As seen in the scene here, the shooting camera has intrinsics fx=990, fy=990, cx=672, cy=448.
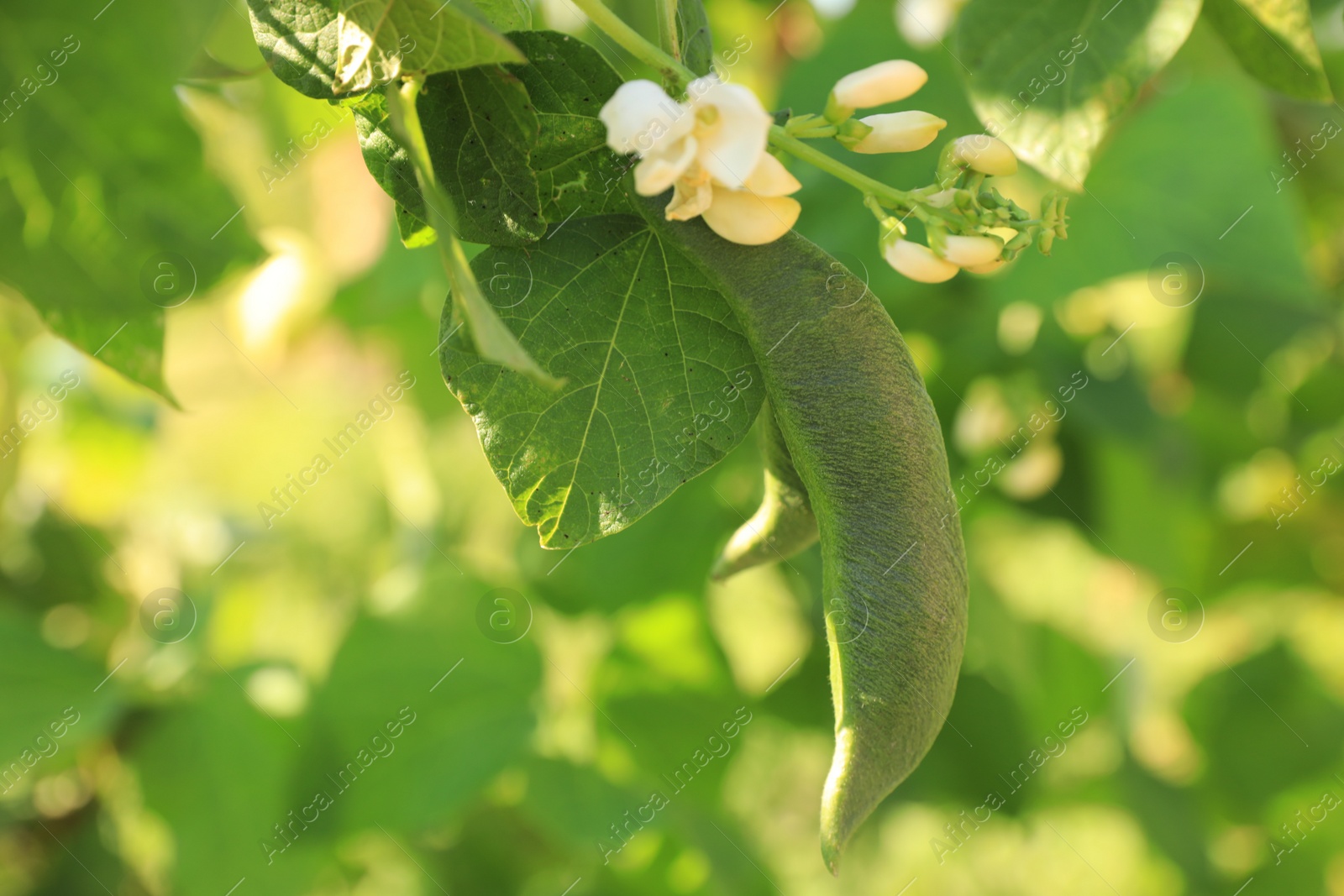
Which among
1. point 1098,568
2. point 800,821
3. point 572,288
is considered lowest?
point 800,821

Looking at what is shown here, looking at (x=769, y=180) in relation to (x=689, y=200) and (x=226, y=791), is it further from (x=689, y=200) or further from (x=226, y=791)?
(x=226, y=791)

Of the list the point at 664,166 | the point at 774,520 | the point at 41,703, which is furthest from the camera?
the point at 41,703

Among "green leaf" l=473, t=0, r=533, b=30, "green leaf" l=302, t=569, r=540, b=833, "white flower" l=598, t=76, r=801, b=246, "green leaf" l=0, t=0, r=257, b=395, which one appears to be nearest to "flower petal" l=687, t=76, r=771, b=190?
"white flower" l=598, t=76, r=801, b=246

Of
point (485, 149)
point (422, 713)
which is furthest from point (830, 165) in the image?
point (422, 713)

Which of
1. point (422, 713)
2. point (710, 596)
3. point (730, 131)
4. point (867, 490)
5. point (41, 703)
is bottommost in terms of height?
point (710, 596)

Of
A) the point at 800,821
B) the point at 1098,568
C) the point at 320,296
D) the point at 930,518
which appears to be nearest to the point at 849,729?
the point at 930,518

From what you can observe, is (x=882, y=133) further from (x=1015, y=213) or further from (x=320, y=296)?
(x=320, y=296)
